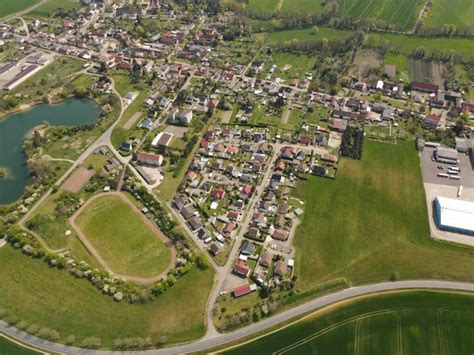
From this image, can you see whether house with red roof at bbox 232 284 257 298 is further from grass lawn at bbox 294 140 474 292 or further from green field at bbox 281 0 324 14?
green field at bbox 281 0 324 14

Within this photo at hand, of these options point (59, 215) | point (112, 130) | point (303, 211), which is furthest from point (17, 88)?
point (303, 211)

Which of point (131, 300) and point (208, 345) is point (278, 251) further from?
point (131, 300)

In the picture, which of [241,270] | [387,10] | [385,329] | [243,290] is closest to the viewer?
[385,329]

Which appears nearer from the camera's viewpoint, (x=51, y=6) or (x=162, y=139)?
(x=162, y=139)

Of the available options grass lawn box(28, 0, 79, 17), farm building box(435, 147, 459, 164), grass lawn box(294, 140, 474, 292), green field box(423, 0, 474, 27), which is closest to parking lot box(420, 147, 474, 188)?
farm building box(435, 147, 459, 164)

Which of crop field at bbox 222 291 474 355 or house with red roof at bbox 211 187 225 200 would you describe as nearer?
crop field at bbox 222 291 474 355

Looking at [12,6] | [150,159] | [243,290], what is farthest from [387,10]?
[12,6]

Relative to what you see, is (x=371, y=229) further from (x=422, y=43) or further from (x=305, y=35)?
(x=422, y=43)
